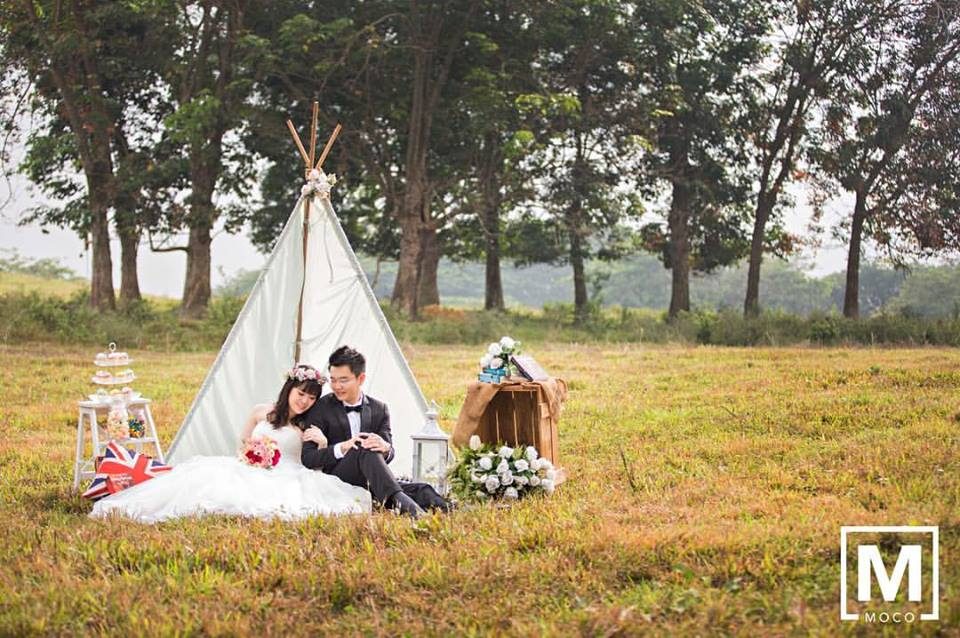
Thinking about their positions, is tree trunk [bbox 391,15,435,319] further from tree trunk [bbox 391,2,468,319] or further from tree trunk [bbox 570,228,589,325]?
tree trunk [bbox 570,228,589,325]

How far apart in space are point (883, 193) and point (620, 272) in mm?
42783

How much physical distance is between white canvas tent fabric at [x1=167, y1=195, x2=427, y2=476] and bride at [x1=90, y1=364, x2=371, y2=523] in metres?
1.08

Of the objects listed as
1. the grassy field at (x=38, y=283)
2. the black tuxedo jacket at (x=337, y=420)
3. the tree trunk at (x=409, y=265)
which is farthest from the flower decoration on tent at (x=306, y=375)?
the grassy field at (x=38, y=283)

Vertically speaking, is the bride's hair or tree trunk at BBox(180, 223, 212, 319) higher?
tree trunk at BBox(180, 223, 212, 319)

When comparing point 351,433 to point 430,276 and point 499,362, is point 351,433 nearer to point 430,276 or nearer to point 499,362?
point 499,362

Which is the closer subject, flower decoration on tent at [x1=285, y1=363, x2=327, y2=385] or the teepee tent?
flower decoration on tent at [x1=285, y1=363, x2=327, y2=385]

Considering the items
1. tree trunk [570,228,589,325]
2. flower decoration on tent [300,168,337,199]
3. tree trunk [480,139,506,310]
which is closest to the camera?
flower decoration on tent [300,168,337,199]

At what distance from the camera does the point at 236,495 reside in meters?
6.64

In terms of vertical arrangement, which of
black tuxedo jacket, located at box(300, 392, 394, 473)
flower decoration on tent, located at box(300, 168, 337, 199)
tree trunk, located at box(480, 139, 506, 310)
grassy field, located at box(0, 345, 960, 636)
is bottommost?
grassy field, located at box(0, 345, 960, 636)

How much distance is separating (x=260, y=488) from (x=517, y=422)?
1916 mm

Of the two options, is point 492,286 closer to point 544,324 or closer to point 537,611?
point 544,324

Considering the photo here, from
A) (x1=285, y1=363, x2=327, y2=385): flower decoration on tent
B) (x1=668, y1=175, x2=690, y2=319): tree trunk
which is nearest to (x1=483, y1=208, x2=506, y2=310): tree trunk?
(x1=668, y1=175, x2=690, y2=319): tree trunk

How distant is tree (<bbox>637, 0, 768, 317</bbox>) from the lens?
24.4 m

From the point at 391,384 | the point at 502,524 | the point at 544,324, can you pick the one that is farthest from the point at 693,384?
the point at 544,324
